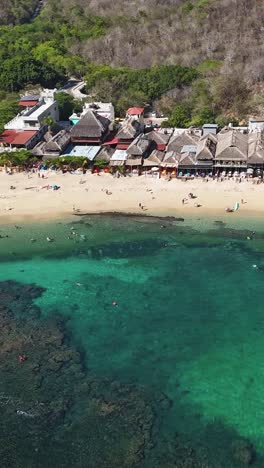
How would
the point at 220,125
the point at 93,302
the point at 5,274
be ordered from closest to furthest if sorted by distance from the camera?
the point at 93,302
the point at 5,274
the point at 220,125

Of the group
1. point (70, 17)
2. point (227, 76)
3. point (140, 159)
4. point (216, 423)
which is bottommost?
point (216, 423)

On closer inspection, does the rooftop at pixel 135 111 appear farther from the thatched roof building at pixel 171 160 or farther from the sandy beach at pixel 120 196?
the sandy beach at pixel 120 196

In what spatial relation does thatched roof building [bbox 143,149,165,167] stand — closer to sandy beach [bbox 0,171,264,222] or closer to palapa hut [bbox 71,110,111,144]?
sandy beach [bbox 0,171,264,222]

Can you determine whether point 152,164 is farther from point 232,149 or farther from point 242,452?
point 242,452

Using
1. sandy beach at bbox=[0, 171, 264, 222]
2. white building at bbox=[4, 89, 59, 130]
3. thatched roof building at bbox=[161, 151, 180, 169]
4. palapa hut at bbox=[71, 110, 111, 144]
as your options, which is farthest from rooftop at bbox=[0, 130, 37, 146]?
thatched roof building at bbox=[161, 151, 180, 169]

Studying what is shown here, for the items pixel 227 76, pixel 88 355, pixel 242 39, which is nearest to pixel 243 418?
pixel 88 355

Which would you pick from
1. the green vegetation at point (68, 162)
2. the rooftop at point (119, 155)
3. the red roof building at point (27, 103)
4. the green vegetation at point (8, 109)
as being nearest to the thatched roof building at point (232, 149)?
the rooftop at point (119, 155)

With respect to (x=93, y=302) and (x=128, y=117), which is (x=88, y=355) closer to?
(x=93, y=302)
